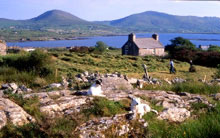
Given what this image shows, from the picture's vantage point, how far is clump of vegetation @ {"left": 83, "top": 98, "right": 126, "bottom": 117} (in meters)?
5.87

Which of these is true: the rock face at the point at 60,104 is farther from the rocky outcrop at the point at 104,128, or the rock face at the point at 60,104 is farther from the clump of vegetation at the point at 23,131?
the rocky outcrop at the point at 104,128

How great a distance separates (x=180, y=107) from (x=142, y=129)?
6.55ft

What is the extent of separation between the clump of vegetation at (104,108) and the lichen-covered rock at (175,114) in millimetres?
947

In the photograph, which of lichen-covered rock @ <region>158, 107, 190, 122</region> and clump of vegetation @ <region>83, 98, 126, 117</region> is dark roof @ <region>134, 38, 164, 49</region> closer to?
lichen-covered rock @ <region>158, 107, 190, 122</region>

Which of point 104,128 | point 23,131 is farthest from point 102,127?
point 23,131

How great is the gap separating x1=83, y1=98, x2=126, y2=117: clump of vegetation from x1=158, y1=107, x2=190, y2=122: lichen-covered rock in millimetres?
947

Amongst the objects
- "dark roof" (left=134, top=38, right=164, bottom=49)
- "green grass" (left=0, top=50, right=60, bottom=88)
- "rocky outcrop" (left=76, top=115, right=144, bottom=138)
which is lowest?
"dark roof" (left=134, top=38, right=164, bottom=49)

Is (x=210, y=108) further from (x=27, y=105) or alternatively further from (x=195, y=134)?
(x=27, y=105)

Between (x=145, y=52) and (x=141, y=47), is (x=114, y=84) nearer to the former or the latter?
(x=141, y=47)

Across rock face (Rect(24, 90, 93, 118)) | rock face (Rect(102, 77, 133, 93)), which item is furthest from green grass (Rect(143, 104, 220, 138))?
rock face (Rect(102, 77, 133, 93))

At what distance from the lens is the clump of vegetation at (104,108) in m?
5.87

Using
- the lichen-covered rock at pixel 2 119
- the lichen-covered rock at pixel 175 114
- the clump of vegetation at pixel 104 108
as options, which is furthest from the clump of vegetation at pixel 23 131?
the lichen-covered rock at pixel 175 114

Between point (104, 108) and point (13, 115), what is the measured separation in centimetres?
200

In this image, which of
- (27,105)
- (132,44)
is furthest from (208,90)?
(132,44)
